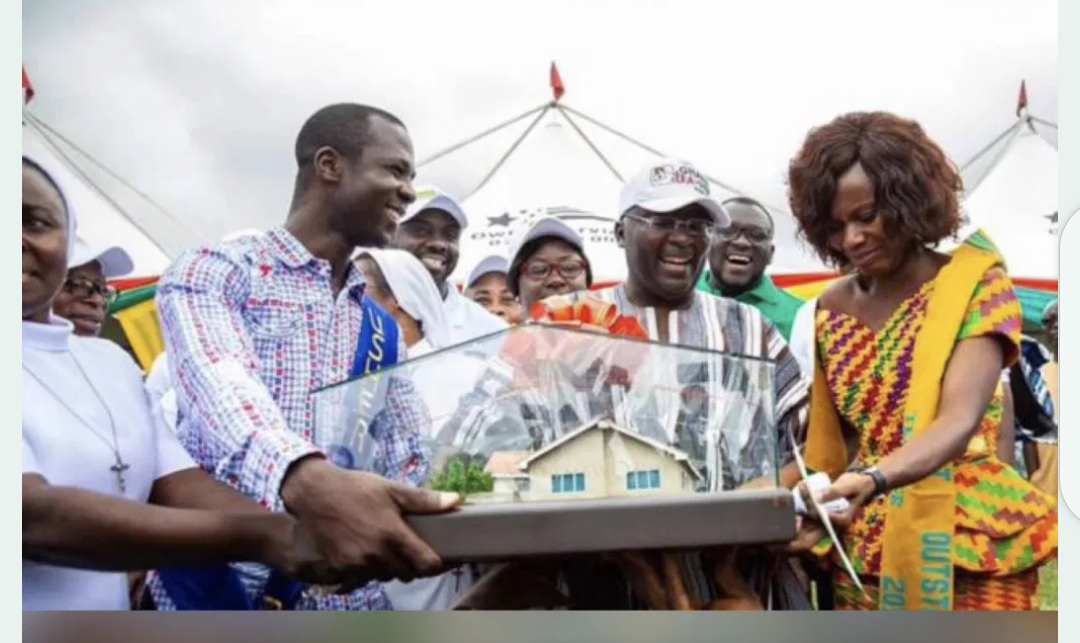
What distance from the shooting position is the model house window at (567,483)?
3.54 meters

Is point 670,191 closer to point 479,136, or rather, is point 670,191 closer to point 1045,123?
point 479,136

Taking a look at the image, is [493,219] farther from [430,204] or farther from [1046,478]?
[1046,478]

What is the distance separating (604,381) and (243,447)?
915 mm

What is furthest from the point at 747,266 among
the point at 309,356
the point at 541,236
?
the point at 309,356

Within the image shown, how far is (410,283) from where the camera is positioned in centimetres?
388

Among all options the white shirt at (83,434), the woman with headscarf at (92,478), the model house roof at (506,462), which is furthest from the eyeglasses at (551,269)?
the white shirt at (83,434)

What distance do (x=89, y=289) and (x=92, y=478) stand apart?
1.62 ft

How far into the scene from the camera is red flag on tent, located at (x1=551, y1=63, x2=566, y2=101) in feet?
12.7

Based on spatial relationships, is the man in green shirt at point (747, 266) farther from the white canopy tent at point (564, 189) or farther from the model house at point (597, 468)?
the model house at point (597, 468)

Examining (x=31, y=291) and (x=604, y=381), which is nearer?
(x=604, y=381)

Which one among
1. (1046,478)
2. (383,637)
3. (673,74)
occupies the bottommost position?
(383,637)

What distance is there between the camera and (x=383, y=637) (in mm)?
3754

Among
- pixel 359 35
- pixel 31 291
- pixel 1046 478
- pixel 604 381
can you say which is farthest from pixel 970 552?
pixel 31 291

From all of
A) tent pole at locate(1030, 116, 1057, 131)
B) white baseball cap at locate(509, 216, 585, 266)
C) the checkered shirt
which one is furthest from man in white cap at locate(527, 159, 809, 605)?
tent pole at locate(1030, 116, 1057, 131)
